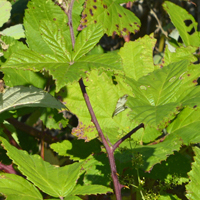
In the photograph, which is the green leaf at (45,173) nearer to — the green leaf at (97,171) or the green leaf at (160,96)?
the green leaf at (97,171)

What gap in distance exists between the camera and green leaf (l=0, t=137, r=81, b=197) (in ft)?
2.61

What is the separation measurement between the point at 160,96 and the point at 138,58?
1.66 feet

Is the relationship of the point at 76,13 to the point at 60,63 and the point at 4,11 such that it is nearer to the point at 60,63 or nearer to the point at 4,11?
the point at 4,11

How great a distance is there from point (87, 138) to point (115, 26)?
1.79 ft

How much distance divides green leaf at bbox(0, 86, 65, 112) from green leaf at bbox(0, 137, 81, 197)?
15 cm

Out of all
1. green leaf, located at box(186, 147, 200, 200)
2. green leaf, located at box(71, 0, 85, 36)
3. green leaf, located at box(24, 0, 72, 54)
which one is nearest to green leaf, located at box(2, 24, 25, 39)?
green leaf, located at box(24, 0, 72, 54)

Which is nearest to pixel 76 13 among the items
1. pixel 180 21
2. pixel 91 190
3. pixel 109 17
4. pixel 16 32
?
pixel 109 17

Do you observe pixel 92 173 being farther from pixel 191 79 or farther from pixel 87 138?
pixel 191 79

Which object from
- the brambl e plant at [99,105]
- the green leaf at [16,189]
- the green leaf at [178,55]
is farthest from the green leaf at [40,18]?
the green leaf at [16,189]

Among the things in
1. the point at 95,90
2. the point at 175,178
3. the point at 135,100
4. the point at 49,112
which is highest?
the point at 135,100

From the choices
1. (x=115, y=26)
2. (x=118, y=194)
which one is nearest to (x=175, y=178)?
(x=118, y=194)

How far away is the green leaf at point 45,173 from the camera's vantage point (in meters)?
0.80

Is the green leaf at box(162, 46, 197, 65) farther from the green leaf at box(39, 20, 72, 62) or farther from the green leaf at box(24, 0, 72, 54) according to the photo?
the green leaf at box(39, 20, 72, 62)

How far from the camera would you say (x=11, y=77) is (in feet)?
3.86
